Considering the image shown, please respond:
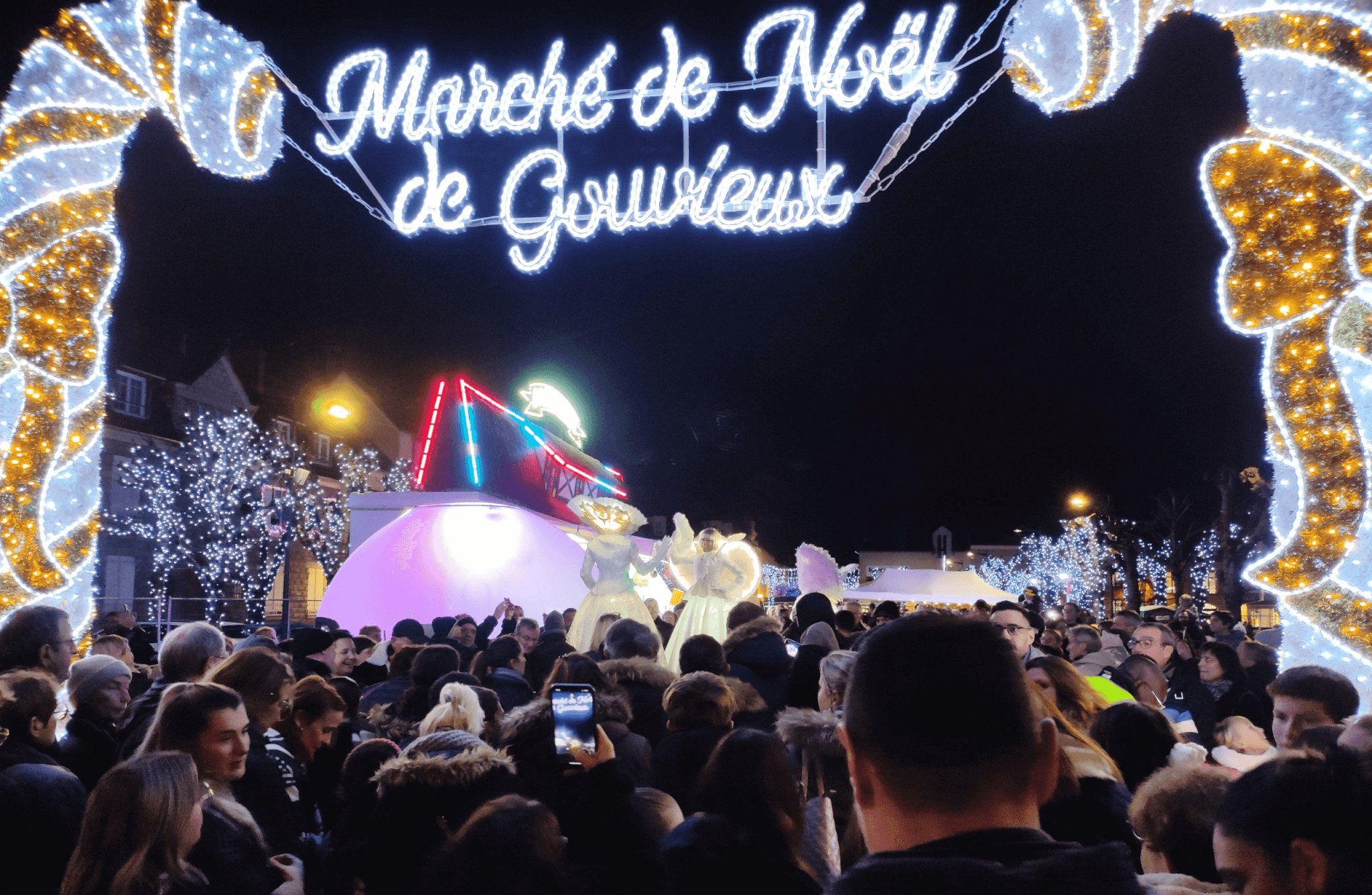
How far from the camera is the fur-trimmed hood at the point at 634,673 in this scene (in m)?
5.01

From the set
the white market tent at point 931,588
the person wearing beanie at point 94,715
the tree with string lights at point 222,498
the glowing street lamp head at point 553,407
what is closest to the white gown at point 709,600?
the person wearing beanie at point 94,715

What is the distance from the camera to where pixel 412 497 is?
1975 centimetres

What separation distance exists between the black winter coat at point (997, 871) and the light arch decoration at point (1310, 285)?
5303 mm

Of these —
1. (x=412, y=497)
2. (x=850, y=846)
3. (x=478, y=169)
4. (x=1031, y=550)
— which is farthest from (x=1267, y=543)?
(x=1031, y=550)

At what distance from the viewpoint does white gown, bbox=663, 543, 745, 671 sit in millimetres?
10102

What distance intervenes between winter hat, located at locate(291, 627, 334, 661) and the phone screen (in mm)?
3938

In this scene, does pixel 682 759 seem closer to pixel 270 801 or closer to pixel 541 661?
pixel 270 801

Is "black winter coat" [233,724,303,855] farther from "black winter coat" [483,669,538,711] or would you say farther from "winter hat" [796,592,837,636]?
"winter hat" [796,592,837,636]

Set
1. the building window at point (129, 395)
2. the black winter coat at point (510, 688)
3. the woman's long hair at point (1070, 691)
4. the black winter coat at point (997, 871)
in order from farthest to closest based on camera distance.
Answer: the building window at point (129, 395) → the black winter coat at point (510, 688) → the woman's long hair at point (1070, 691) → the black winter coat at point (997, 871)

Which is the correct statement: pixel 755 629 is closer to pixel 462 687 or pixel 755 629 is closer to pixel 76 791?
pixel 462 687

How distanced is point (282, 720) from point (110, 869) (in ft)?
6.59

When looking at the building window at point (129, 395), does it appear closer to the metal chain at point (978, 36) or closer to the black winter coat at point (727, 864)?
the metal chain at point (978, 36)

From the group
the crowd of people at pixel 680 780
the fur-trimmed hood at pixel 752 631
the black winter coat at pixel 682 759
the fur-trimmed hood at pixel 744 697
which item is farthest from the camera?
the fur-trimmed hood at pixel 752 631

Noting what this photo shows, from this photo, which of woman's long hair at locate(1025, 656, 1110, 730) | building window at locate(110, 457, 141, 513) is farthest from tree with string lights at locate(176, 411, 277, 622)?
woman's long hair at locate(1025, 656, 1110, 730)
